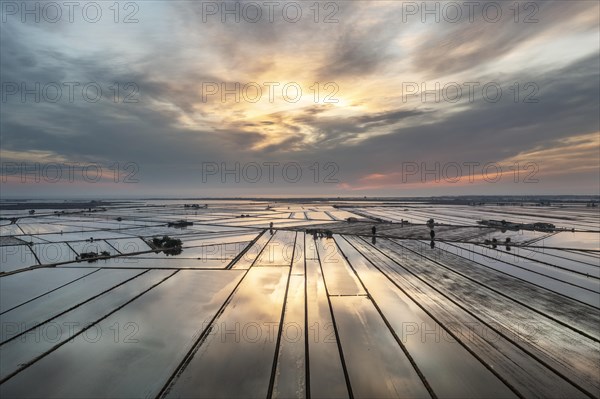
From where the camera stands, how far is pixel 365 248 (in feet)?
77.6

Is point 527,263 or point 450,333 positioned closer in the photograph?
point 450,333

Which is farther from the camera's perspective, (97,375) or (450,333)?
(450,333)

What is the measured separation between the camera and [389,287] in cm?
1334

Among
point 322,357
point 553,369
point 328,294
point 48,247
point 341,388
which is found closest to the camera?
point 341,388

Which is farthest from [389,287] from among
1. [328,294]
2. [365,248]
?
[365,248]

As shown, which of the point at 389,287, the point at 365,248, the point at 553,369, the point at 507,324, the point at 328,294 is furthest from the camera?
the point at 365,248

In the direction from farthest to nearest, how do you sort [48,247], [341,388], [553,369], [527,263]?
[48,247] < [527,263] < [553,369] < [341,388]

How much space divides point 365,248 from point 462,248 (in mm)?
8237

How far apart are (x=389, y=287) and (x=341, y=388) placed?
766 centimetres

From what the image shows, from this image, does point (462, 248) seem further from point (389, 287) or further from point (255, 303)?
point (255, 303)

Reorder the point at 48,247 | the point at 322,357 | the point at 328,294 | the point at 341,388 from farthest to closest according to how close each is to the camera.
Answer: the point at 48,247 < the point at 328,294 < the point at 322,357 < the point at 341,388

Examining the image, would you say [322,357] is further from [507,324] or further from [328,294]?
[507,324]

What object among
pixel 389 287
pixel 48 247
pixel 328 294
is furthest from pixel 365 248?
pixel 48 247

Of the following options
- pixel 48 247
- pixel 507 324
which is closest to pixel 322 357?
pixel 507 324
